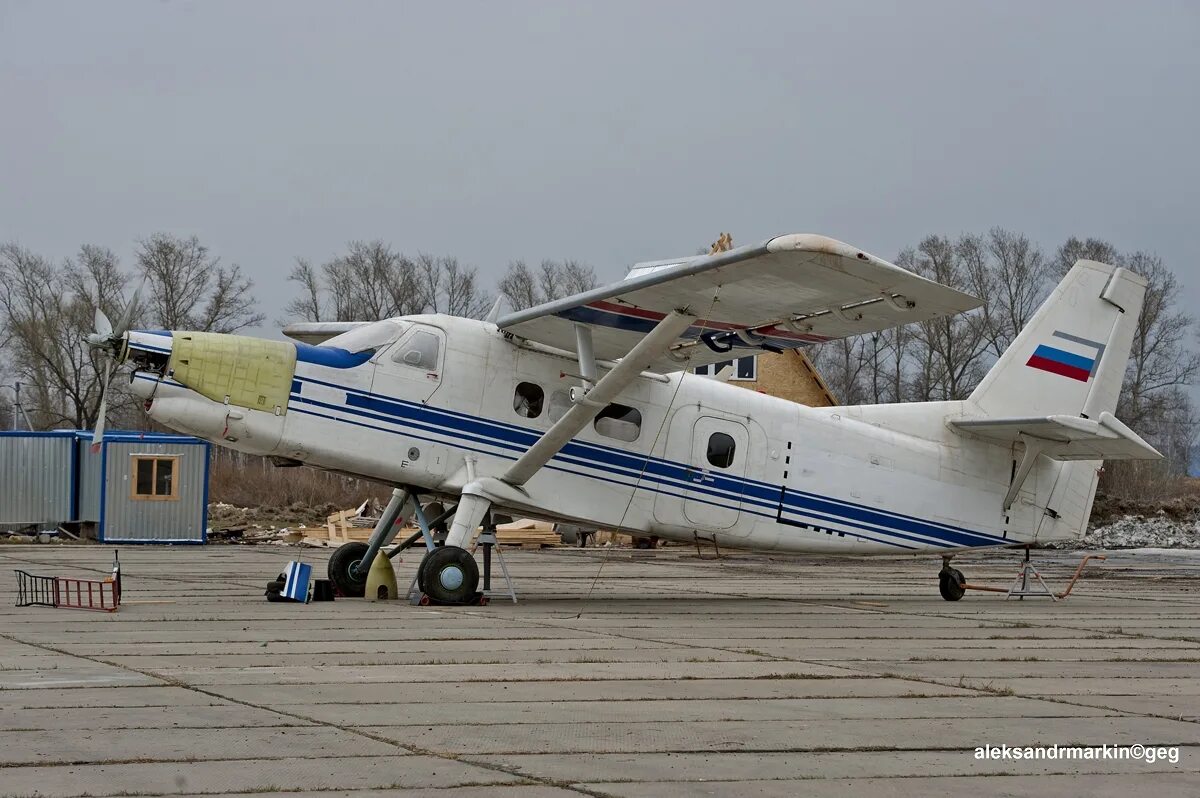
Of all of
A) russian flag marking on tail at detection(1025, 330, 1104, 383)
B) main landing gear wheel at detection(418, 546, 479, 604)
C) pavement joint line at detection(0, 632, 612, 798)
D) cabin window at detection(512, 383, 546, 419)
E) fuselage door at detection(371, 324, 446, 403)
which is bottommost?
pavement joint line at detection(0, 632, 612, 798)

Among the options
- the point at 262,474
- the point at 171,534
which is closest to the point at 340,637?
the point at 171,534

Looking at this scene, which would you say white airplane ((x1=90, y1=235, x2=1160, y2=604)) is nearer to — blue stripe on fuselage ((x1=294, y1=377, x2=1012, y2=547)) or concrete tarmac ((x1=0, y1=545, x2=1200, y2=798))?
blue stripe on fuselage ((x1=294, y1=377, x2=1012, y2=547))

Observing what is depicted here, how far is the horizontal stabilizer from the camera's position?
17406 mm

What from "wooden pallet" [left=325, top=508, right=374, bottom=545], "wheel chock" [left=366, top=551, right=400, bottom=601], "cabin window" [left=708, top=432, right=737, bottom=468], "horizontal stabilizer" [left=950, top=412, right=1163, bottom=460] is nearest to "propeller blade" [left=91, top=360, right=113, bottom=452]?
"wheel chock" [left=366, top=551, right=400, bottom=601]

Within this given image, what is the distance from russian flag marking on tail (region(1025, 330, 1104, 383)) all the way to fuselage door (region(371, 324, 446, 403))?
855 cm

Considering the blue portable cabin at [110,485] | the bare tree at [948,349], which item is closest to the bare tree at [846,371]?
the bare tree at [948,349]

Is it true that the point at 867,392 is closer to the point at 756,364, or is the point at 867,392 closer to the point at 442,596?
the point at 756,364

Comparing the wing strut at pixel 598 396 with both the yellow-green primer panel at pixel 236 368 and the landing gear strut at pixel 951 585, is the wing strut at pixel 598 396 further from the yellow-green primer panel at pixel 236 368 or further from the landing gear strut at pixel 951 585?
the landing gear strut at pixel 951 585

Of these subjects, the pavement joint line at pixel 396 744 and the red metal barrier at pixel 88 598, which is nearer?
the pavement joint line at pixel 396 744

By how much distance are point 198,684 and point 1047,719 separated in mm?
5342

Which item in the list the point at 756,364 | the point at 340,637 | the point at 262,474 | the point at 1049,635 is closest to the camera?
the point at 340,637

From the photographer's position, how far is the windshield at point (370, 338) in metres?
15.8

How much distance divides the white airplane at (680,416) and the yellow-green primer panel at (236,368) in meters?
0.02

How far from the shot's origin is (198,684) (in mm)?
8617
